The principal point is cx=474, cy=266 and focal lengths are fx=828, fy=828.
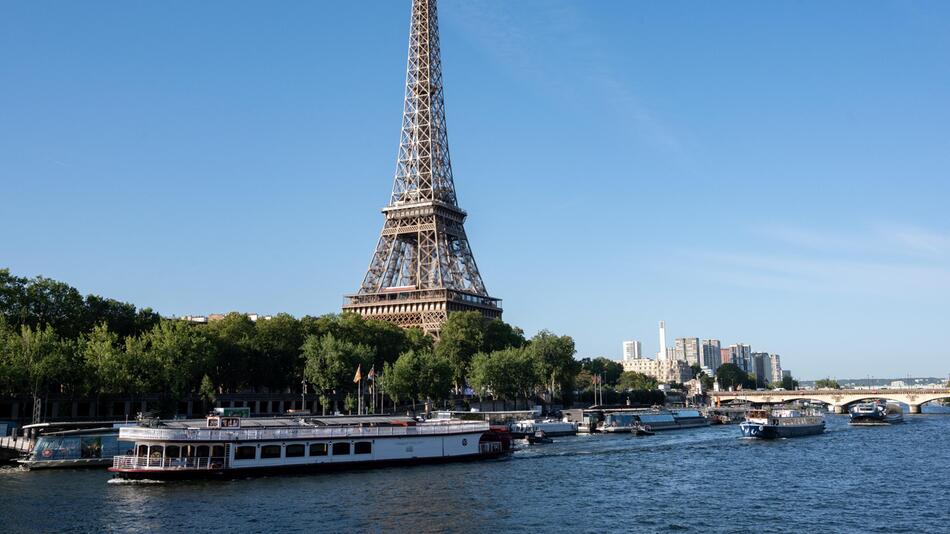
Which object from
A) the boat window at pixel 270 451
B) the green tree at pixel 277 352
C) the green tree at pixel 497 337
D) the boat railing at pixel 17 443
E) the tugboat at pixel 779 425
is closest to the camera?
the boat window at pixel 270 451

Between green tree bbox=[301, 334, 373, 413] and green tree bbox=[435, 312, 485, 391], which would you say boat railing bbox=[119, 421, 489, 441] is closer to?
green tree bbox=[301, 334, 373, 413]

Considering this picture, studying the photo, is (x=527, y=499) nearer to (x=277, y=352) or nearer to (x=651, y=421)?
(x=277, y=352)

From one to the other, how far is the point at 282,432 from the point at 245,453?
3.08m

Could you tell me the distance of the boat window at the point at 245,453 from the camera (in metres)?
60.6

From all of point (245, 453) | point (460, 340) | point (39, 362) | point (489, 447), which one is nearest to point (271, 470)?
point (245, 453)

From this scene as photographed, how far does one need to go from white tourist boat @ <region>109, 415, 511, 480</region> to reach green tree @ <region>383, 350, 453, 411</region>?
3565 cm

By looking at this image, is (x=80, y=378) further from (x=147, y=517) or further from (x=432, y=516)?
(x=432, y=516)

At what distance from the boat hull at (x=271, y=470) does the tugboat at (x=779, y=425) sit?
46.1m

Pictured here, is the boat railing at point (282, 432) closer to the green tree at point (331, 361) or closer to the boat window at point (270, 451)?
the boat window at point (270, 451)

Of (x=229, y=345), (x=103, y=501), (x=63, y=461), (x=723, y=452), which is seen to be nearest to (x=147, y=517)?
(x=103, y=501)

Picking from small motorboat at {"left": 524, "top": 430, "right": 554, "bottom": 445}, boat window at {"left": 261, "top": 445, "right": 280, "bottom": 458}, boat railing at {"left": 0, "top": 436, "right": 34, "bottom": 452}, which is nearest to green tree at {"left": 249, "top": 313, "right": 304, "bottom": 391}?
small motorboat at {"left": 524, "top": 430, "right": 554, "bottom": 445}

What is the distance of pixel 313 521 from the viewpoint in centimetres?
4300

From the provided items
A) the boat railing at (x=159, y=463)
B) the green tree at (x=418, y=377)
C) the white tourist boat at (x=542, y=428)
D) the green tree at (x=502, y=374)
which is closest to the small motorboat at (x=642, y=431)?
the white tourist boat at (x=542, y=428)

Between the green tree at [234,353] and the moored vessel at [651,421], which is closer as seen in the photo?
the green tree at [234,353]
